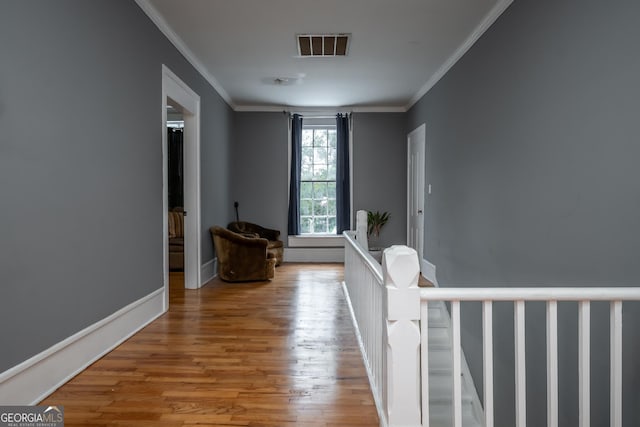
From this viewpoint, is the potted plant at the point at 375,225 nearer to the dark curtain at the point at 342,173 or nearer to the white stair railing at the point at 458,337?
the dark curtain at the point at 342,173

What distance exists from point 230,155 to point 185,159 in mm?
1946

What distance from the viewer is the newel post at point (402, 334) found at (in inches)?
51.9

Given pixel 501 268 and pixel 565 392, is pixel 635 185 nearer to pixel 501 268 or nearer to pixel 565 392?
pixel 565 392

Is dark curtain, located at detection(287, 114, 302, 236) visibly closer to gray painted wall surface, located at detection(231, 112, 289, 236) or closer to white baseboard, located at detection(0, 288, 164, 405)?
gray painted wall surface, located at detection(231, 112, 289, 236)

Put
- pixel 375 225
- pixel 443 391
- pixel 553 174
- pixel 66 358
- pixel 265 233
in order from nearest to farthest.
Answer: pixel 66 358 → pixel 553 174 → pixel 443 391 → pixel 265 233 → pixel 375 225

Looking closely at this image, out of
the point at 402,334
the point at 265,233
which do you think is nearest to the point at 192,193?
the point at 265,233

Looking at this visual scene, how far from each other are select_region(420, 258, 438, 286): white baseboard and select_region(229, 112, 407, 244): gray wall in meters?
1.43

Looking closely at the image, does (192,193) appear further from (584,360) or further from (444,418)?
(584,360)

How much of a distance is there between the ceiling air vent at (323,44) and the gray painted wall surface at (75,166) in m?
1.35

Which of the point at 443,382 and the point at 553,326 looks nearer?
the point at 553,326

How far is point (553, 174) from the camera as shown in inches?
97.2

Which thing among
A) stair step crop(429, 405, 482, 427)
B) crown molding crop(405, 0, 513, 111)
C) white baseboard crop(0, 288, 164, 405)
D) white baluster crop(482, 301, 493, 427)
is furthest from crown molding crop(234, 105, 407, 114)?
white baluster crop(482, 301, 493, 427)

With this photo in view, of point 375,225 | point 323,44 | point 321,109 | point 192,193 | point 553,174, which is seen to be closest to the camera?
point 553,174

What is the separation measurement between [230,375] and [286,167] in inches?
197
